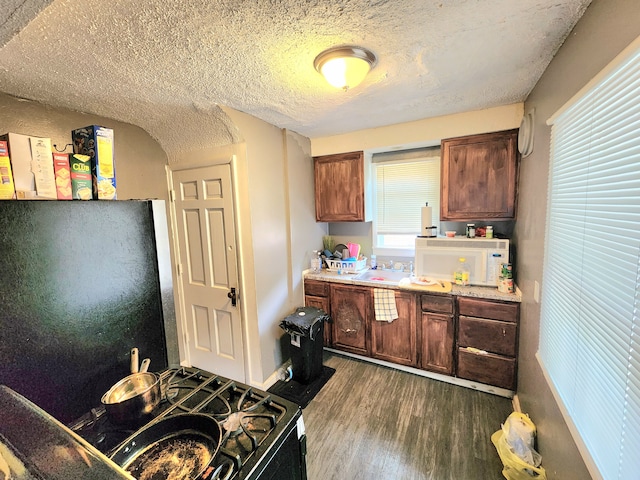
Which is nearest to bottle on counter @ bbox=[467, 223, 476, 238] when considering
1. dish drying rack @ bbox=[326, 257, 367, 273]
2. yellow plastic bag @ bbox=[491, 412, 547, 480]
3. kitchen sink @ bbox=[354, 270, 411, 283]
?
kitchen sink @ bbox=[354, 270, 411, 283]

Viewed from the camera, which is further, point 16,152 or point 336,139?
point 336,139

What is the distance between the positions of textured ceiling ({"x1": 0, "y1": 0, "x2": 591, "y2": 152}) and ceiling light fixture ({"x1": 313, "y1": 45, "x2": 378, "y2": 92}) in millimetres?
46

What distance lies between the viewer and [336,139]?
117 inches

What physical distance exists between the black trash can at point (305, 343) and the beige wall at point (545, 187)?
5.40 feet

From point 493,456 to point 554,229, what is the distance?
4.97 ft

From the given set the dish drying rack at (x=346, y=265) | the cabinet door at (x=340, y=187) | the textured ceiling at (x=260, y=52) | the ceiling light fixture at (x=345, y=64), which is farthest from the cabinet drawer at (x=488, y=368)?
the ceiling light fixture at (x=345, y=64)

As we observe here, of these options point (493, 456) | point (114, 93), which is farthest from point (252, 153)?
point (493, 456)

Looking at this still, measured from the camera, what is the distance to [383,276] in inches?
113

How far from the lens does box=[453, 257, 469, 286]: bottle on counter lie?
2475mm

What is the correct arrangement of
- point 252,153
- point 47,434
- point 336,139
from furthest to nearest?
1. point 336,139
2. point 252,153
3. point 47,434

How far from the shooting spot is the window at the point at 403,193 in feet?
9.53

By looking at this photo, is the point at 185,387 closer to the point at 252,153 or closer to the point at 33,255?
the point at 33,255

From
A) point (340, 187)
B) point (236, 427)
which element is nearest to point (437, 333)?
point (340, 187)

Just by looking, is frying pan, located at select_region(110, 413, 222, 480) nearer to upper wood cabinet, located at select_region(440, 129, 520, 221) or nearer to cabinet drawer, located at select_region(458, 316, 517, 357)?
cabinet drawer, located at select_region(458, 316, 517, 357)
